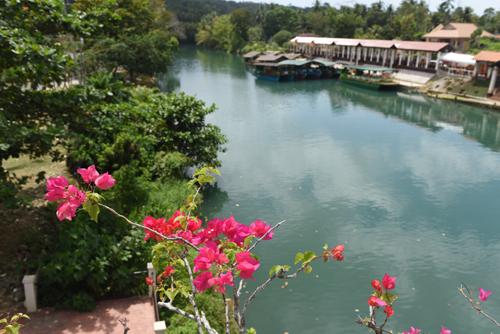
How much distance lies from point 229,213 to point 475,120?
824 inches

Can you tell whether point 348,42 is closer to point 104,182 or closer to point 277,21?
point 277,21

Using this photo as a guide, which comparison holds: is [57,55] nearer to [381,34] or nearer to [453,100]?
[453,100]

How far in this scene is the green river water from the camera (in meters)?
7.82

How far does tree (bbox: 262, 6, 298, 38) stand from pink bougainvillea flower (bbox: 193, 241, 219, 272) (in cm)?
8076

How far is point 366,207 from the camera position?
470 inches

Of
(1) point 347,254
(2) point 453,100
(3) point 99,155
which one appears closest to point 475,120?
(2) point 453,100

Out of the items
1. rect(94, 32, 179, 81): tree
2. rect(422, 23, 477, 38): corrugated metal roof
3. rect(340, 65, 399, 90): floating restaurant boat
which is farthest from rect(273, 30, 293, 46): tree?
rect(94, 32, 179, 81): tree

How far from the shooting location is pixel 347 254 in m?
9.54

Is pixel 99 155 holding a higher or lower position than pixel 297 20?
lower

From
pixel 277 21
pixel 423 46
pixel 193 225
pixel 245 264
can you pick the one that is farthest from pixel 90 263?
pixel 277 21

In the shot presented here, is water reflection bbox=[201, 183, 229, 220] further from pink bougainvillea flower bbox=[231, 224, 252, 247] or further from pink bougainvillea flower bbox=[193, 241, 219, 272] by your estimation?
pink bougainvillea flower bbox=[193, 241, 219, 272]

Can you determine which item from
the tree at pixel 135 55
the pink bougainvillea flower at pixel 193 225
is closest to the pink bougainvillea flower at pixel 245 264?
the pink bougainvillea flower at pixel 193 225

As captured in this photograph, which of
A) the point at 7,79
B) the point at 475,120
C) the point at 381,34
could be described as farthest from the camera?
→ the point at 381,34

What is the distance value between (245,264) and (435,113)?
91.1 feet
